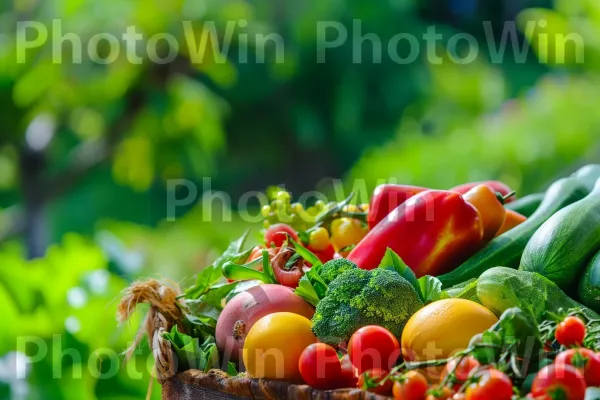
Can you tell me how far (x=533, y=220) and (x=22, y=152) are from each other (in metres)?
4.12

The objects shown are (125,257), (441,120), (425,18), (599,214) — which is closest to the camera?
(599,214)

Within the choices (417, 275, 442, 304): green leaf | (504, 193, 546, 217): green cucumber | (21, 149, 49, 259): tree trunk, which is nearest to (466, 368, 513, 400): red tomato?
(417, 275, 442, 304): green leaf

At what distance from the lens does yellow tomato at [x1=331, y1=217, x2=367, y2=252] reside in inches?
60.6

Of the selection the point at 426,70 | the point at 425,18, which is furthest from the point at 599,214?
the point at 425,18

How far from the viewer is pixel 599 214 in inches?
53.2

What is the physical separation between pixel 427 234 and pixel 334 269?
0.66 ft

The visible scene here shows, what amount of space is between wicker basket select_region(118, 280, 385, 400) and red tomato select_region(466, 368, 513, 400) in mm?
148

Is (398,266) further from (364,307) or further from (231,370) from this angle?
(231,370)

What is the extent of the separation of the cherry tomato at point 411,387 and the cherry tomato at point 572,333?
0.18 meters

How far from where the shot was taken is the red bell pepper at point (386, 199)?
1.48 m

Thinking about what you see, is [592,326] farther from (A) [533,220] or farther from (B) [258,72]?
(B) [258,72]

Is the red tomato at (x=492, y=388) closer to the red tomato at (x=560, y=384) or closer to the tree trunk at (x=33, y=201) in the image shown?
the red tomato at (x=560, y=384)

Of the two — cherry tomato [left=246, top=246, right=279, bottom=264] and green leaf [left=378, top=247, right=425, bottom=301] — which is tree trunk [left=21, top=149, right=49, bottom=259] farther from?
green leaf [left=378, top=247, right=425, bottom=301]

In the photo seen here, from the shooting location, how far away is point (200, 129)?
4453 millimetres
